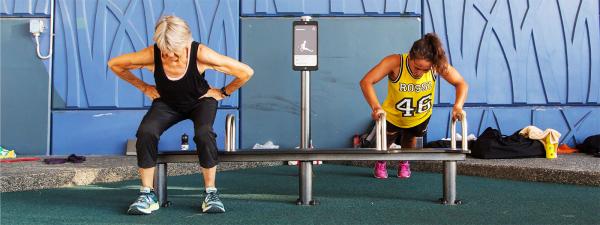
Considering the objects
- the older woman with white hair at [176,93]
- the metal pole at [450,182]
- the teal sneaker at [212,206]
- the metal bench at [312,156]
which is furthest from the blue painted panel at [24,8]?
the metal pole at [450,182]

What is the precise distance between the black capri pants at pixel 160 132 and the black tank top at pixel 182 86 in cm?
7

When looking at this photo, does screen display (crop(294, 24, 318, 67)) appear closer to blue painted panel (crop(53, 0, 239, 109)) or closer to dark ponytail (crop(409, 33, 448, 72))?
dark ponytail (crop(409, 33, 448, 72))

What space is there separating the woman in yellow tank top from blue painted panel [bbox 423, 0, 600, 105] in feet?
7.38

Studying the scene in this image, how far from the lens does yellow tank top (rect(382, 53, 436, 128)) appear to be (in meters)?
4.65

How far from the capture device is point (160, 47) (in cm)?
350

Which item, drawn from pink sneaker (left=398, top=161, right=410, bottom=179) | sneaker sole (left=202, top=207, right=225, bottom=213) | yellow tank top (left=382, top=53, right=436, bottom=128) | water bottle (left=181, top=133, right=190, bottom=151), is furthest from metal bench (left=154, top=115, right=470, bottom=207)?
water bottle (left=181, top=133, right=190, bottom=151)

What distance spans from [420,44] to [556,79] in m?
3.57

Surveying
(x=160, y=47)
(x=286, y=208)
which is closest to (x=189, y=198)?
(x=286, y=208)

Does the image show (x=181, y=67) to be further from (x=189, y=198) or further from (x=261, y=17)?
(x=261, y=17)

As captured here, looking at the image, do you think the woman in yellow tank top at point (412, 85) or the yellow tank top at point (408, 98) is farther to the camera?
the yellow tank top at point (408, 98)

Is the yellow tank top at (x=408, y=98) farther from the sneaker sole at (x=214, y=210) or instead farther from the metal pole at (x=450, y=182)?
the sneaker sole at (x=214, y=210)

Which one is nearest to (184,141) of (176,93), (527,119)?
(176,93)

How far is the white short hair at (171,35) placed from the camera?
347 centimetres

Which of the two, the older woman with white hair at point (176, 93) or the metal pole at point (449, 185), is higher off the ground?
the older woman with white hair at point (176, 93)
